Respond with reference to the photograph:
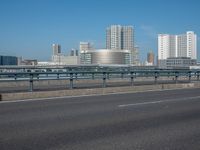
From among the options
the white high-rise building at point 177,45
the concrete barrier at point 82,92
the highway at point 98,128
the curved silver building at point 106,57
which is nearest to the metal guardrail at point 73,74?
the concrete barrier at point 82,92

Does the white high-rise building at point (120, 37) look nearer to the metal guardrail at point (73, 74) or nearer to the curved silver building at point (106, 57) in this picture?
the curved silver building at point (106, 57)

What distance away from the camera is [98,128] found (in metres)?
9.41

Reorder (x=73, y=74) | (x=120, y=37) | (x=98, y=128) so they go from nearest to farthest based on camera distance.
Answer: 1. (x=98, y=128)
2. (x=73, y=74)
3. (x=120, y=37)

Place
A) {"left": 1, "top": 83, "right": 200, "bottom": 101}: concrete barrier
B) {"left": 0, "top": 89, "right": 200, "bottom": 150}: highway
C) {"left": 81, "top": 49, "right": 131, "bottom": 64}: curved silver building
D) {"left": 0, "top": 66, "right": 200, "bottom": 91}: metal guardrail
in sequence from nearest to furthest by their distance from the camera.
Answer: {"left": 0, "top": 89, "right": 200, "bottom": 150}: highway < {"left": 1, "top": 83, "right": 200, "bottom": 101}: concrete barrier < {"left": 0, "top": 66, "right": 200, "bottom": 91}: metal guardrail < {"left": 81, "top": 49, "right": 131, "bottom": 64}: curved silver building

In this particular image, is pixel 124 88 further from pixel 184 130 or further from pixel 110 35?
pixel 110 35

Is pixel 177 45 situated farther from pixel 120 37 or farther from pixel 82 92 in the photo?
pixel 82 92

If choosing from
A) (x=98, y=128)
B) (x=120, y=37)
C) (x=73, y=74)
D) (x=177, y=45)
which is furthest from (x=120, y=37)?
(x=98, y=128)

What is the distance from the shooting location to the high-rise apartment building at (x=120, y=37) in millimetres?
189000

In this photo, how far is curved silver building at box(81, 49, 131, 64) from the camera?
407 ft

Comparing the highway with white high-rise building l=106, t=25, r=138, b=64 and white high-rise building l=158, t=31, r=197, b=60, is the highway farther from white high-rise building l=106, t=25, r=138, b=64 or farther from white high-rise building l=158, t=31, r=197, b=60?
white high-rise building l=106, t=25, r=138, b=64

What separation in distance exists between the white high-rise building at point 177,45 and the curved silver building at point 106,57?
2528 cm

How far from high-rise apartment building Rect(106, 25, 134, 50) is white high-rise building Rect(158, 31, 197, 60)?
35.4 metres

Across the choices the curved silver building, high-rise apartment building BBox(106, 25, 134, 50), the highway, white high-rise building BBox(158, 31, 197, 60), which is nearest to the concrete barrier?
the highway

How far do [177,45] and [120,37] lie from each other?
48.0 m
